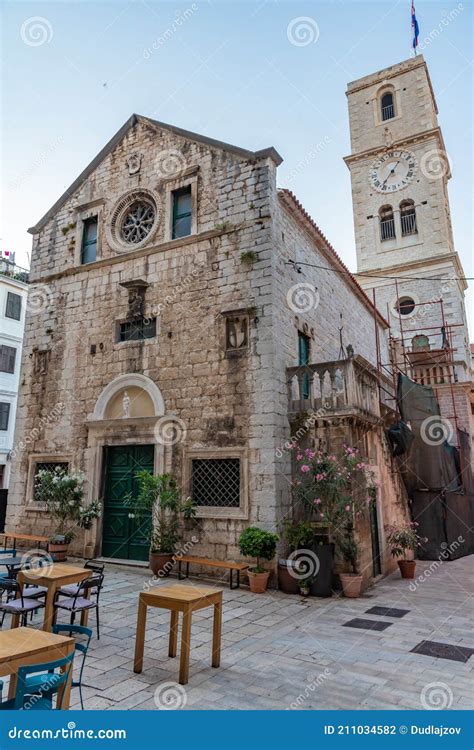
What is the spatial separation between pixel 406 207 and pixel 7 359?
21.9 metres

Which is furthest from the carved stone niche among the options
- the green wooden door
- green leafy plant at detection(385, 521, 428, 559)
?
green leafy plant at detection(385, 521, 428, 559)

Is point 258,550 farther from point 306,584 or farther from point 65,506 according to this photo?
point 65,506

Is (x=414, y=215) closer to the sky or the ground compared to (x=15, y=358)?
closer to the sky

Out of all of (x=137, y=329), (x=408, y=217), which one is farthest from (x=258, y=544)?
(x=408, y=217)

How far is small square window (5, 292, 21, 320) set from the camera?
83.2 feet

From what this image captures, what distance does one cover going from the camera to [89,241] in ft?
40.0

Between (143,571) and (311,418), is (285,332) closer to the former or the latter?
(311,418)

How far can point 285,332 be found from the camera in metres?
9.42

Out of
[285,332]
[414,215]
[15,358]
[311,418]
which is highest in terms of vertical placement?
[414,215]

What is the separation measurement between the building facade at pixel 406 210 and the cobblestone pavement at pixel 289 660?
14657 millimetres
